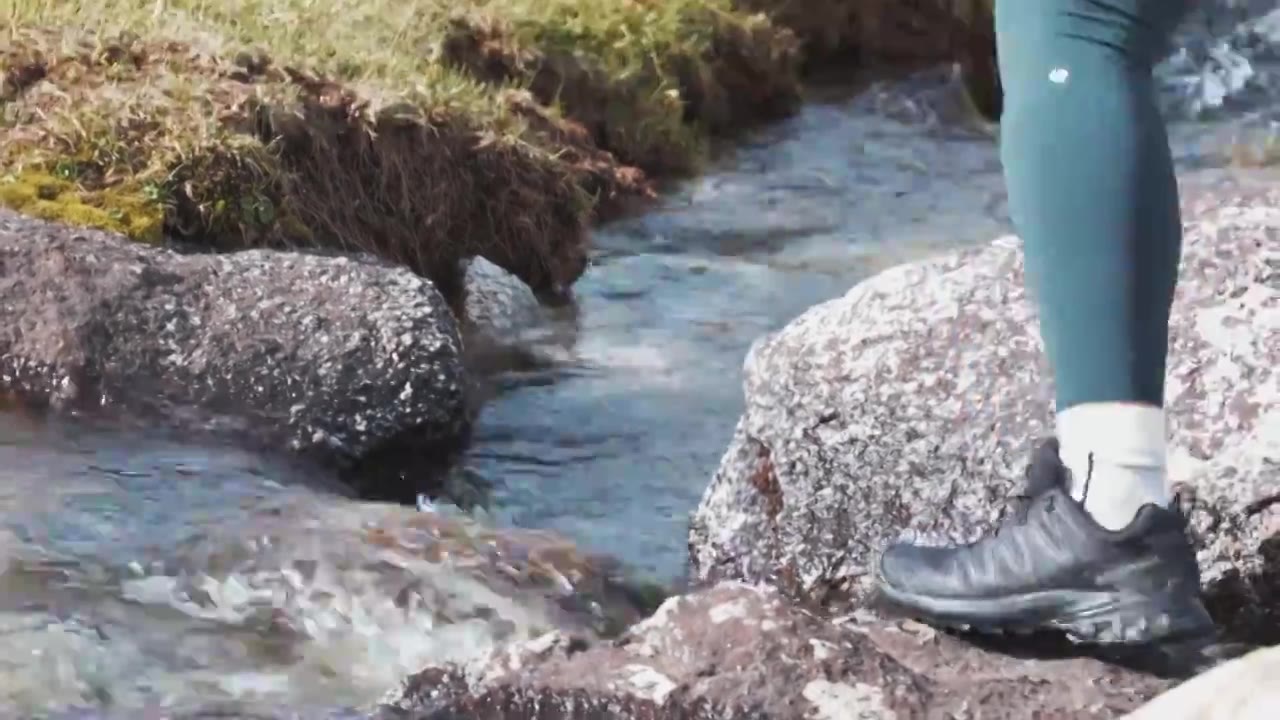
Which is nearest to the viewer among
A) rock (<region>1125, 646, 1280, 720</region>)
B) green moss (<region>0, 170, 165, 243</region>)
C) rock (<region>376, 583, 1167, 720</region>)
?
rock (<region>1125, 646, 1280, 720</region>)

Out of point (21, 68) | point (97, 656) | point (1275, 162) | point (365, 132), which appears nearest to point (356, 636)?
point (97, 656)

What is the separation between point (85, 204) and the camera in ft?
15.6

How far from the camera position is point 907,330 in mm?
3049

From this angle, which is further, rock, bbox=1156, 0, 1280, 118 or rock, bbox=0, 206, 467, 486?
rock, bbox=1156, 0, 1280, 118

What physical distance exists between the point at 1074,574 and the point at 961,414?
96cm

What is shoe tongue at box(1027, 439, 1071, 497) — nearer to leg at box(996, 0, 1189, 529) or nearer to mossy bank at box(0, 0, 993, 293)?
leg at box(996, 0, 1189, 529)

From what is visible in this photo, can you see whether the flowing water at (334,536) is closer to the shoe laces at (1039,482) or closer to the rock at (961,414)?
the rock at (961,414)

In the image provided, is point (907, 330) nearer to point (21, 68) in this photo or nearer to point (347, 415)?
point (347, 415)

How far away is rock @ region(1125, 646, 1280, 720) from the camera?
1.45 metres

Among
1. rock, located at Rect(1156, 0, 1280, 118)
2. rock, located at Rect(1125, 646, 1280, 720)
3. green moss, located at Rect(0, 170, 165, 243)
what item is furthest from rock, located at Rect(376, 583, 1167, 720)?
rock, located at Rect(1156, 0, 1280, 118)

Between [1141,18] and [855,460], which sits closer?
[1141,18]

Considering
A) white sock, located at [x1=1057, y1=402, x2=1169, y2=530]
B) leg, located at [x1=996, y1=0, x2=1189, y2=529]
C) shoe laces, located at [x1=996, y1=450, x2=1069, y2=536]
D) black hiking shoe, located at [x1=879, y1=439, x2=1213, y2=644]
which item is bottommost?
black hiking shoe, located at [x1=879, y1=439, x2=1213, y2=644]

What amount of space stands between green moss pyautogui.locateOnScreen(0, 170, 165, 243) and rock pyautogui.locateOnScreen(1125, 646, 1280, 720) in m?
3.76

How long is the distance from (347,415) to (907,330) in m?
1.68
